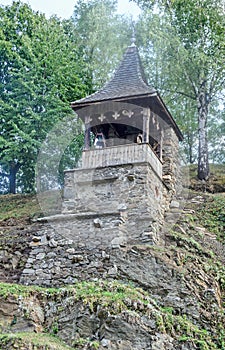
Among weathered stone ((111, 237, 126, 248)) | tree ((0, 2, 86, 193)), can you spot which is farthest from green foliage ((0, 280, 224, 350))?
tree ((0, 2, 86, 193))

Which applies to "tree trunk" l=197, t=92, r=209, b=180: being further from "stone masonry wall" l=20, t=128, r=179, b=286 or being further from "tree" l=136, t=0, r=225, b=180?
"stone masonry wall" l=20, t=128, r=179, b=286

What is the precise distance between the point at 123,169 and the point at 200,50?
973cm

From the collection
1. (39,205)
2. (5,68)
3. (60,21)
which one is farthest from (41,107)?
(60,21)

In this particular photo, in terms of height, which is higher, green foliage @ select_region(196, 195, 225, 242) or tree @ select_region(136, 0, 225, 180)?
tree @ select_region(136, 0, 225, 180)

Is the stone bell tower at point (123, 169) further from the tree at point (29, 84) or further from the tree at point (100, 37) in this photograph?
the tree at point (100, 37)

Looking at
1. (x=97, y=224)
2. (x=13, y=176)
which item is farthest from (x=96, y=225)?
(x=13, y=176)

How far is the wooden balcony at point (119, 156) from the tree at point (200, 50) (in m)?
7.00

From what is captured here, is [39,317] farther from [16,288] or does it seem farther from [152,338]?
[152,338]

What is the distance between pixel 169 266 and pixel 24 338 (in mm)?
4255

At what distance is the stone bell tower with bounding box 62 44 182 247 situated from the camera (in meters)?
14.1

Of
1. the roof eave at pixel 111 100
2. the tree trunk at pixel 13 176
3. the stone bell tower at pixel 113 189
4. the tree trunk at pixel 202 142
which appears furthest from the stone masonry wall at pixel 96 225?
the tree trunk at pixel 13 176

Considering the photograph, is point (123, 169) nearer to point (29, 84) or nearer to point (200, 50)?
point (29, 84)

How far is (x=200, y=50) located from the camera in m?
22.8

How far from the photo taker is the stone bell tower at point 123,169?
14133 mm
